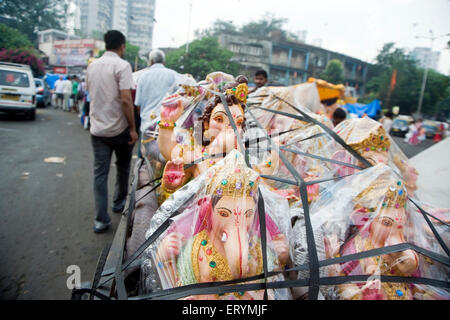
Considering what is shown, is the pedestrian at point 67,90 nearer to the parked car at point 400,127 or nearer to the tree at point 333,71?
the parked car at point 400,127

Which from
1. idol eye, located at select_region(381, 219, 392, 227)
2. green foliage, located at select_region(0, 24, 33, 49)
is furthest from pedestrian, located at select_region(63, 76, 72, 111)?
idol eye, located at select_region(381, 219, 392, 227)

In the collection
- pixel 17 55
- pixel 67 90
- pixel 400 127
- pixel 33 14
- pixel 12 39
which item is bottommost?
pixel 67 90

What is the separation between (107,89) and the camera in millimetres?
2971

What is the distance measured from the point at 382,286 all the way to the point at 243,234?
82 centimetres

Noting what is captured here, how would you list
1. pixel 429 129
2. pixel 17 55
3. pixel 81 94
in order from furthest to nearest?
pixel 429 129, pixel 81 94, pixel 17 55

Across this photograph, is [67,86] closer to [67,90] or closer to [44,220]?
[67,90]

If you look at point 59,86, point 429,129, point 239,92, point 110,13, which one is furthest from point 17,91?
point 429,129

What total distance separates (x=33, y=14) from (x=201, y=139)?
3649 mm

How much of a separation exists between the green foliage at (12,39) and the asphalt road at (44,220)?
7.11 feet

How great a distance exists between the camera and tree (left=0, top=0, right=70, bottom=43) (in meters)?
3.00

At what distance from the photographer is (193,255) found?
136cm
